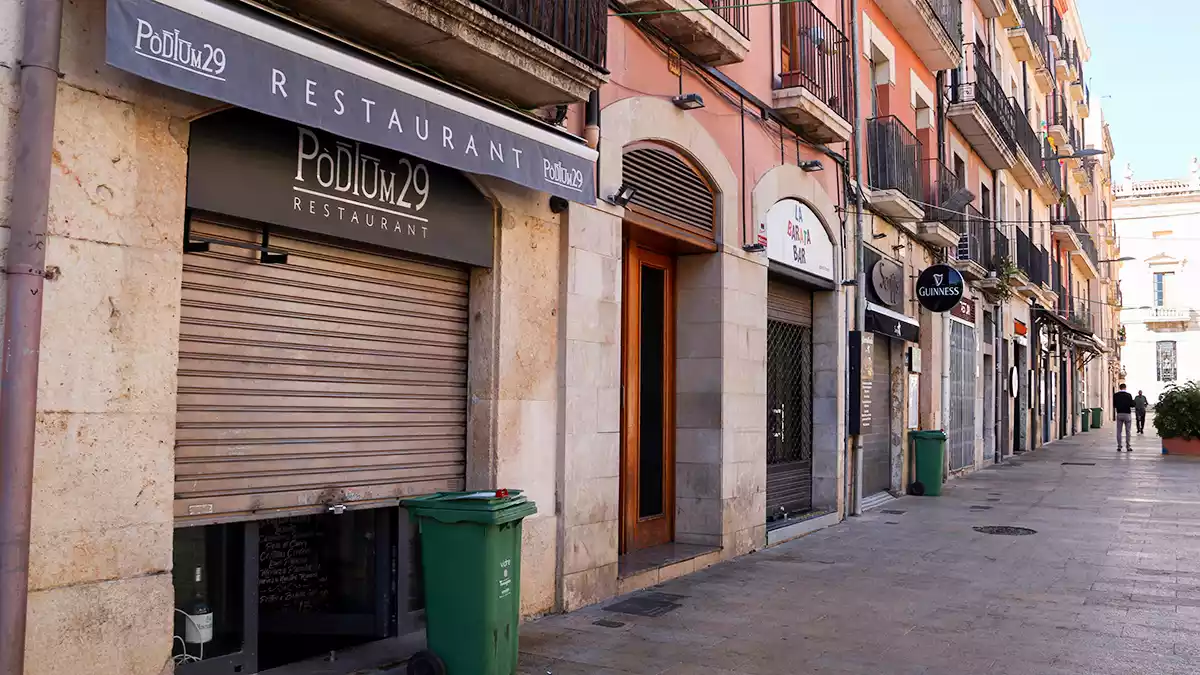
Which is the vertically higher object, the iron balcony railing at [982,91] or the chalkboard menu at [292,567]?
the iron balcony railing at [982,91]

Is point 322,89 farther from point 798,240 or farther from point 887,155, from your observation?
point 887,155

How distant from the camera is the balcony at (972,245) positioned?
61.4 ft

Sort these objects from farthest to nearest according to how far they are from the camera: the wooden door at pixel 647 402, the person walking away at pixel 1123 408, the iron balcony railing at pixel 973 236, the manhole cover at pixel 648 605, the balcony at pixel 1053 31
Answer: the balcony at pixel 1053 31 → the person walking away at pixel 1123 408 → the iron balcony railing at pixel 973 236 → the wooden door at pixel 647 402 → the manhole cover at pixel 648 605

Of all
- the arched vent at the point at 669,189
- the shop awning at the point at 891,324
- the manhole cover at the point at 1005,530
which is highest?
the arched vent at the point at 669,189

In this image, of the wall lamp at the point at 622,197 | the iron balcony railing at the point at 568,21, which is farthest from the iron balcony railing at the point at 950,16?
the iron balcony railing at the point at 568,21

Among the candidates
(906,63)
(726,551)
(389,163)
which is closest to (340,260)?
A: (389,163)

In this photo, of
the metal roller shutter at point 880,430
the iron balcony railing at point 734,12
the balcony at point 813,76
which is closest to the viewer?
the iron balcony railing at point 734,12

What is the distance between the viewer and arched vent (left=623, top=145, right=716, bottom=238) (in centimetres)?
807

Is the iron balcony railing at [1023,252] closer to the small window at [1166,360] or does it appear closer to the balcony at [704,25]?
the balcony at [704,25]

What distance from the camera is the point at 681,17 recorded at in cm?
798

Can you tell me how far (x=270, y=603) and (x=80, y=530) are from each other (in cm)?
180

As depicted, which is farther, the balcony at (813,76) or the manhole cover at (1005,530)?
the manhole cover at (1005,530)

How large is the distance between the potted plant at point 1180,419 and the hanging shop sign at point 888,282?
12.4 meters

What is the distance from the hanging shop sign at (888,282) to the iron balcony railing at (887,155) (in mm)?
1097
